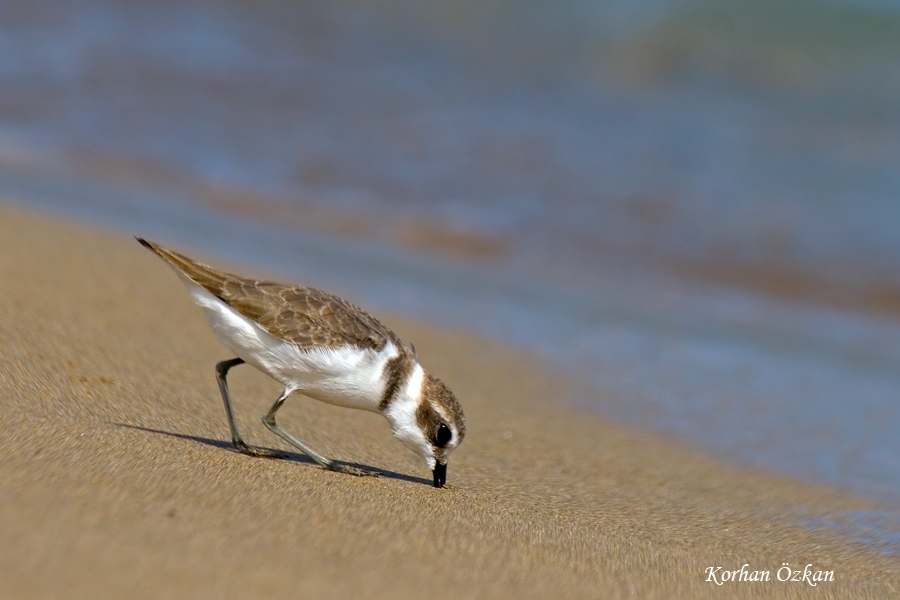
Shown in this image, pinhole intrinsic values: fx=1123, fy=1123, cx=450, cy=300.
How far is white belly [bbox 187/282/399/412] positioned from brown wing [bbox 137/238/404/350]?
4 centimetres

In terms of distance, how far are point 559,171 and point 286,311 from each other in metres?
9.58

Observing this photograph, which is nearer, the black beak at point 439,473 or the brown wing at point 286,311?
the brown wing at point 286,311

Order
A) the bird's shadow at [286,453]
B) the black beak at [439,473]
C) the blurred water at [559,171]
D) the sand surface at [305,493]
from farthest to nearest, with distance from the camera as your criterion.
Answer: the blurred water at [559,171]
the black beak at [439,473]
the bird's shadow at [286,453]
the sand surface at [305,493]

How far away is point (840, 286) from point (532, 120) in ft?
18.8

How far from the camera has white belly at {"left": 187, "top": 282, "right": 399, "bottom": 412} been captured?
5.23 metres

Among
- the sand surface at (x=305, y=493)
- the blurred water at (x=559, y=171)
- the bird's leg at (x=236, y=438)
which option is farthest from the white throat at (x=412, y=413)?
the blurred water at (x=559, y=171)

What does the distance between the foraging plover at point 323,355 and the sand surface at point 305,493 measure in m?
0.24

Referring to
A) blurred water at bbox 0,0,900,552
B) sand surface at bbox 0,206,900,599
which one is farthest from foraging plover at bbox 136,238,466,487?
blurred water at bbox 0,0,900,552

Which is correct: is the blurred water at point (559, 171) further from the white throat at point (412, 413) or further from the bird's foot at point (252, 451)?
the bird's foot at point (252, 451)

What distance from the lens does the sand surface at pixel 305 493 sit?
3742 millimetres

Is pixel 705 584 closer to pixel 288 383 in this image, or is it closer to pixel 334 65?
pixel 288 383

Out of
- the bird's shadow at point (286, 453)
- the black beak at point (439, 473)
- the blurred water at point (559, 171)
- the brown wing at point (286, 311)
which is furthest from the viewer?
the blurred water at point (559, 171)

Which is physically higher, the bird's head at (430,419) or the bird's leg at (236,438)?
the bird's head at (430,419)

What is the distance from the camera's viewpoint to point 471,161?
581 inches
